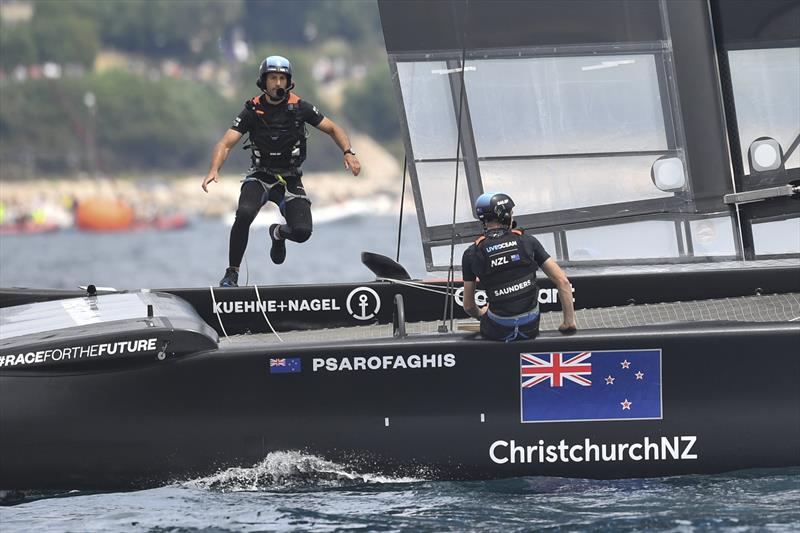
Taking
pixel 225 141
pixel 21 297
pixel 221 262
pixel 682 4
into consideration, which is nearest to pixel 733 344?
pixel 682 4

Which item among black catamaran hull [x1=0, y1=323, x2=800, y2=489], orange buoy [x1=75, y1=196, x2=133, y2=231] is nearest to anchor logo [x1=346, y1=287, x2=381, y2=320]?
black catamaran hull [x1=0, y1=323, x2=800, y2=489]

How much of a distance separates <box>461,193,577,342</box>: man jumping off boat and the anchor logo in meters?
1.87

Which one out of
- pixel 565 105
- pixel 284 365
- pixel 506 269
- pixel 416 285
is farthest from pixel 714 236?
pixel 284 365

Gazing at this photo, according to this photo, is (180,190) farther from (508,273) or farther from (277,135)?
(508,273)

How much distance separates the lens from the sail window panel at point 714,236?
896 centimetres

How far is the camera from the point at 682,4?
8.86 meters

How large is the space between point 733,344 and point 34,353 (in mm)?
3463

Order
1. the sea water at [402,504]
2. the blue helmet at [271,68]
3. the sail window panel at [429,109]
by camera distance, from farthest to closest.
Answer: the sail window panel at [429,109] → the blue helmet at [271,68] → the sea water at [402,504]

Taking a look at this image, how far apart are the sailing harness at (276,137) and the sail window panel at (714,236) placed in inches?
98.9

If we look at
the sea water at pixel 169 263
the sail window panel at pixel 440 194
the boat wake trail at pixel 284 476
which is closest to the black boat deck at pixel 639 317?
the sail window panel at pixel 440 194

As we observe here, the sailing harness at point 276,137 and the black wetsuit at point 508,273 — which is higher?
the sailing harness at point 276,137

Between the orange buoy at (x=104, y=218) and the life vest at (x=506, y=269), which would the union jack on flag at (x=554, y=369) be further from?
the orange buoy at (x=104, y=218)

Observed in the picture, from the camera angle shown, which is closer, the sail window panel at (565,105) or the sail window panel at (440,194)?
the sail window panel at (565,105)

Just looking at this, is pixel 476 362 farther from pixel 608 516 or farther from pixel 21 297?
pixel 21 297
